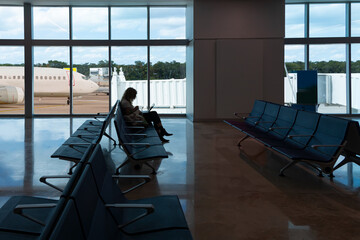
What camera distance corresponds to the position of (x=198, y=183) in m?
4.57

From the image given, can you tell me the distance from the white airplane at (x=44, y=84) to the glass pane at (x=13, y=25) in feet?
3.49

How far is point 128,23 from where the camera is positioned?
42.3ft

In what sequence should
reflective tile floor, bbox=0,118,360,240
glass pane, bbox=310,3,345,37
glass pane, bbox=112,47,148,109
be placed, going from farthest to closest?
1. glass pane, bbox=112,47,148,109
2. glass pane, bbox=310,3,345,37
3. reflective tile floor, bbox=0,118,360,240

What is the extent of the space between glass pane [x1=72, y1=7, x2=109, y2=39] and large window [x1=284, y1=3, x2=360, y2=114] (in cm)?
602

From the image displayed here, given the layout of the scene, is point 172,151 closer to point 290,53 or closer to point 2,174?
point 2,174

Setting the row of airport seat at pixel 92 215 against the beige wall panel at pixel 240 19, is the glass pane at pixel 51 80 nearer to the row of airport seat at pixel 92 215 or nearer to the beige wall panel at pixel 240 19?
the beige wall panel at pixel 240 19

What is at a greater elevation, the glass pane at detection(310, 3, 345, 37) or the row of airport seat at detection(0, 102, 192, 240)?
the glass pane at detection(310, 3, 345, 37)

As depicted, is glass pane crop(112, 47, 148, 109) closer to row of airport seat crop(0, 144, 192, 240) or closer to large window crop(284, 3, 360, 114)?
large window crop(284, 3, 360, 114)

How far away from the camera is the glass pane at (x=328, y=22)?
13.0 m

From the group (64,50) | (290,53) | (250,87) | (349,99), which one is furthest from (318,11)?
(64,50)

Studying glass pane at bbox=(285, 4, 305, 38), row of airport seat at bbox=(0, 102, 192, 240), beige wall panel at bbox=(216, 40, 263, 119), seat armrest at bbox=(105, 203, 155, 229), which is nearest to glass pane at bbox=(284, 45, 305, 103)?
glass pane at bbox=(285, 4, 305, 38)

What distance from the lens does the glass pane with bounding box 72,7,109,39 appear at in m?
12.9

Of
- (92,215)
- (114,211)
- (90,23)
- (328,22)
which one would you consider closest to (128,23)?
(90,23)

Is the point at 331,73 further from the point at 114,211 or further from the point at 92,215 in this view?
the point at 92,215
